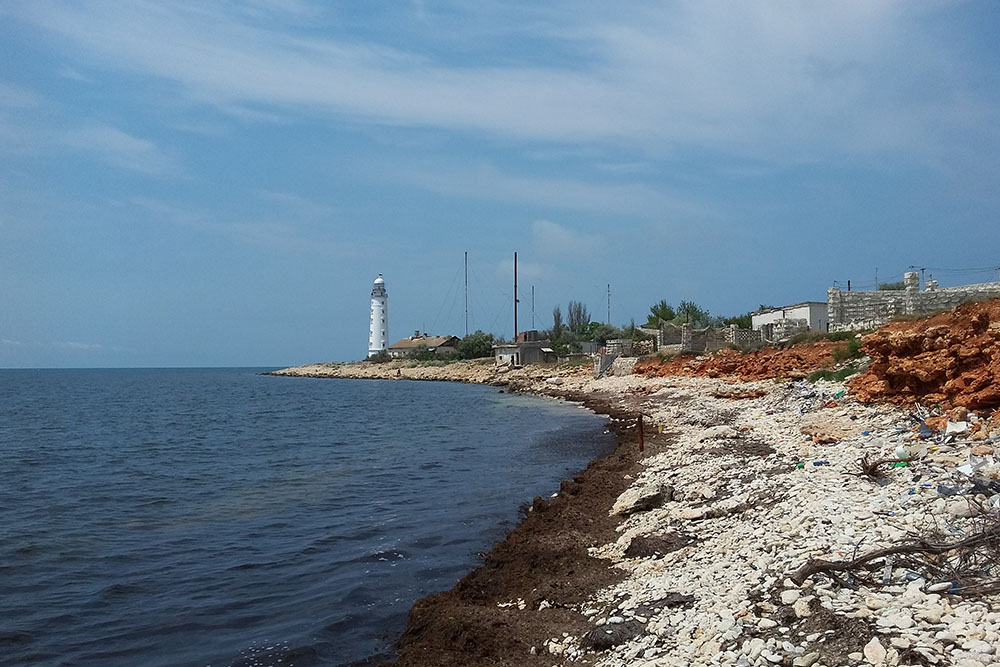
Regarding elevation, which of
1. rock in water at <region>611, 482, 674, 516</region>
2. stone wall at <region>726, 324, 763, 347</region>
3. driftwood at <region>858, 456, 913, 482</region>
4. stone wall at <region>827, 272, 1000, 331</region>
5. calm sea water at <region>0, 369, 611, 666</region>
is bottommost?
calm sea water at <region>0, 369, 611, 666</region>

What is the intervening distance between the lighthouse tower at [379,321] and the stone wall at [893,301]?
9817 cm

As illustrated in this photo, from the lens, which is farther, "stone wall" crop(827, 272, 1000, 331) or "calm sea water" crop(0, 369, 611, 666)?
"stone wall" crop(827, 272, 1000, 331)

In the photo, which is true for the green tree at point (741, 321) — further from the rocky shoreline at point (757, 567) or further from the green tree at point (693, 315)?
the rocky shoreline at point (757, 567)

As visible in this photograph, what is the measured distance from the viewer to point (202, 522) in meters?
14.9

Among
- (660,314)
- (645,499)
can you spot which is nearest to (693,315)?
(660,314)

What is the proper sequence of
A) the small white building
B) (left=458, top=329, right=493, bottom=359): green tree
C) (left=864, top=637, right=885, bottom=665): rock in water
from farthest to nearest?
1. (left=458, top=329, right=493, bottom=359): green tree
2. the small white building
3. (left=864, top=637, right=885, bottom=665): rock in water

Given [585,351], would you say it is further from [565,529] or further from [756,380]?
[565,529]

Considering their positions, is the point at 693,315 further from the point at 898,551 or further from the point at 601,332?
the point at 898,551

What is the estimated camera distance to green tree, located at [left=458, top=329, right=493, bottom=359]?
103 metres

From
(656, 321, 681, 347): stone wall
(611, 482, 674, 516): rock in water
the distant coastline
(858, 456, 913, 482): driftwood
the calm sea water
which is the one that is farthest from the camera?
the distant coastline

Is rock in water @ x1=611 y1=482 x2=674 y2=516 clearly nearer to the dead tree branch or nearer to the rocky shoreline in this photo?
the rocky shoreline

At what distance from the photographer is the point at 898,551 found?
236 inches

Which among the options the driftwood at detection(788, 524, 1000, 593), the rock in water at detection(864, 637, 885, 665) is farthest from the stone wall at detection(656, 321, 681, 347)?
the rock in water at detection(864, 637, 885, 665)

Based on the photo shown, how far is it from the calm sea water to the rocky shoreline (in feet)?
4.79
